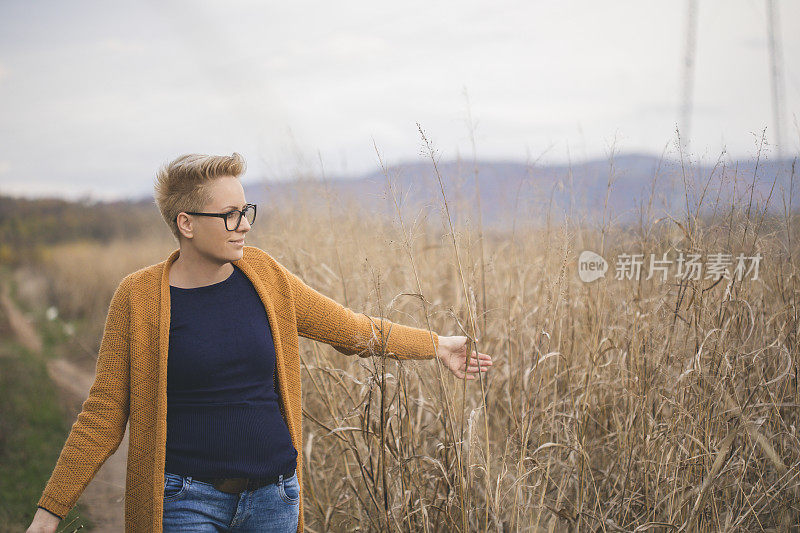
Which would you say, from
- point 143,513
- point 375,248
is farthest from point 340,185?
point 143,513

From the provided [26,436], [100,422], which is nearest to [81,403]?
[26,436]

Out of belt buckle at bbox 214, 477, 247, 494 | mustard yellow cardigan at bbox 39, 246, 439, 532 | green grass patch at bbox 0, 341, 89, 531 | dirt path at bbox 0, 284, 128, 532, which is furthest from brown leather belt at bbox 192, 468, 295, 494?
green grass patch at bbox 0, 341, 89, 531

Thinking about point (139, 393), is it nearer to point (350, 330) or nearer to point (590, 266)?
point (350, 330)

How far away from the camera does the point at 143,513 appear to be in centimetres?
149

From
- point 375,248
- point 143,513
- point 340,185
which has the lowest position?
point 143,513

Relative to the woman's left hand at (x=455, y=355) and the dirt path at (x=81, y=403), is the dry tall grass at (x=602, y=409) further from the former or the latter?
the dirt path at (x=81, y=403)

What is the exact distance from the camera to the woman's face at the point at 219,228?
1.50 m

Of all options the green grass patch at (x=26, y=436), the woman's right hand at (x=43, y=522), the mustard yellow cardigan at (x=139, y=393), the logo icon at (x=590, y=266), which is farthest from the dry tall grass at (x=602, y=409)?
the green grass patch at (x=26, y=436)

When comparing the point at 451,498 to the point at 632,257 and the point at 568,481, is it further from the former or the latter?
the point at 632,257

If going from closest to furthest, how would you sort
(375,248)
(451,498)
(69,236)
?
(451,498), (375,248), (69,236)

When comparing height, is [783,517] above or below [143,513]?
below

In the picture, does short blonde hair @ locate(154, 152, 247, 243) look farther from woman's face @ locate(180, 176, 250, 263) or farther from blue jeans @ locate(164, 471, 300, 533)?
blue jeans @ locate(164, 471, 300, 533)

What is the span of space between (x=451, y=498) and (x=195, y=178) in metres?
1.22

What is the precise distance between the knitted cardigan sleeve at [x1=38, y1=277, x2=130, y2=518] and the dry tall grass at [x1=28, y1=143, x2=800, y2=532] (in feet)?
2.23
